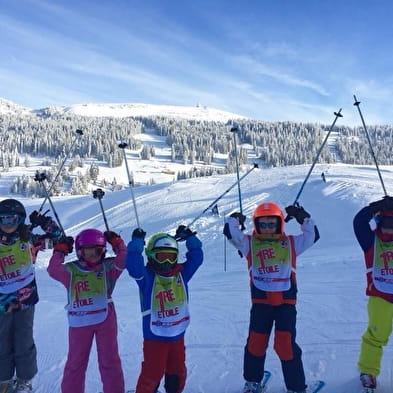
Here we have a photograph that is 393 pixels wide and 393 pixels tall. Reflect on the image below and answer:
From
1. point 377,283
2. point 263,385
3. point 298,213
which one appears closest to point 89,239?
point 298,213

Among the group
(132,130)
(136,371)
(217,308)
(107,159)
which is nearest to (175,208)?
(217,308)

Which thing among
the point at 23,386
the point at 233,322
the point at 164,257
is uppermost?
the point at 164,257

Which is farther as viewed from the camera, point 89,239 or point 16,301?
point 16,301

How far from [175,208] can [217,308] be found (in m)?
16.1

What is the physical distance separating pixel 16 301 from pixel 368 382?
353 cm

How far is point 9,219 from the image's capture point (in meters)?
3.93

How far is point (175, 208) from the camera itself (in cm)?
2292

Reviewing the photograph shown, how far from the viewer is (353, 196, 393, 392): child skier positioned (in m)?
3.61

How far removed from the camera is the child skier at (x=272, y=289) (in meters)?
3.54

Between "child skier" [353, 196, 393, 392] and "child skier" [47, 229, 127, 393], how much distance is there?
237 cm

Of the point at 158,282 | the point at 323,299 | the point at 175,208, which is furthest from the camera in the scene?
the point at 175,208

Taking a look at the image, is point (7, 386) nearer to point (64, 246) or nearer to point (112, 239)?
point (64, 246)

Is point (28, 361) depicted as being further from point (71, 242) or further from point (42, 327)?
point (42, 327)

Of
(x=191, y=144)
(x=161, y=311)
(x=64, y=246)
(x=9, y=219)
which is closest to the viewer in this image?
(x=161, y=311)
